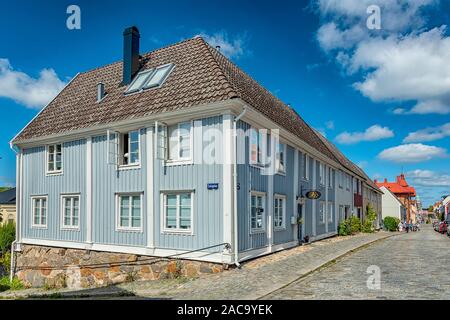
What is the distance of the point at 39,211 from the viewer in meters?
17.7

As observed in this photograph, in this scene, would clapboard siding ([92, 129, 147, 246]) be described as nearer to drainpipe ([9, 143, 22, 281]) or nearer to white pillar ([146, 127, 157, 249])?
white pillar ([146, 127, 157, 249])

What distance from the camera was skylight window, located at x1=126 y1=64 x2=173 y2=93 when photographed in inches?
596

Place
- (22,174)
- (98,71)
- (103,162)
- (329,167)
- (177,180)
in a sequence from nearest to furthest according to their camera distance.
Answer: (177,180) < (103,162) < (22,174) < (98,71) < (329,167)

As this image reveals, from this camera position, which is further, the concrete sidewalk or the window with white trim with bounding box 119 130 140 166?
the window with white trim with bounding box 119 130 140 166

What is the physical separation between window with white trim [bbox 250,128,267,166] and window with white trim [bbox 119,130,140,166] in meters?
4.09

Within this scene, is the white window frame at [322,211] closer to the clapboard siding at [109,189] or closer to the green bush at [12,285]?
the clapboard siding at [109,189]

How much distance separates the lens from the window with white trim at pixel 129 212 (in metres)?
14.0

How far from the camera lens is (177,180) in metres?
13.0

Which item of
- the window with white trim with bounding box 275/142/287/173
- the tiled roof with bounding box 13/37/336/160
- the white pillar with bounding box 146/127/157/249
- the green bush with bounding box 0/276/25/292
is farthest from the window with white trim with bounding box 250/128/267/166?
the green bush with bounding box 0/276/25/292

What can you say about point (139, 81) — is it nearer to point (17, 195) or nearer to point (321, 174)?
point (17, 195)
